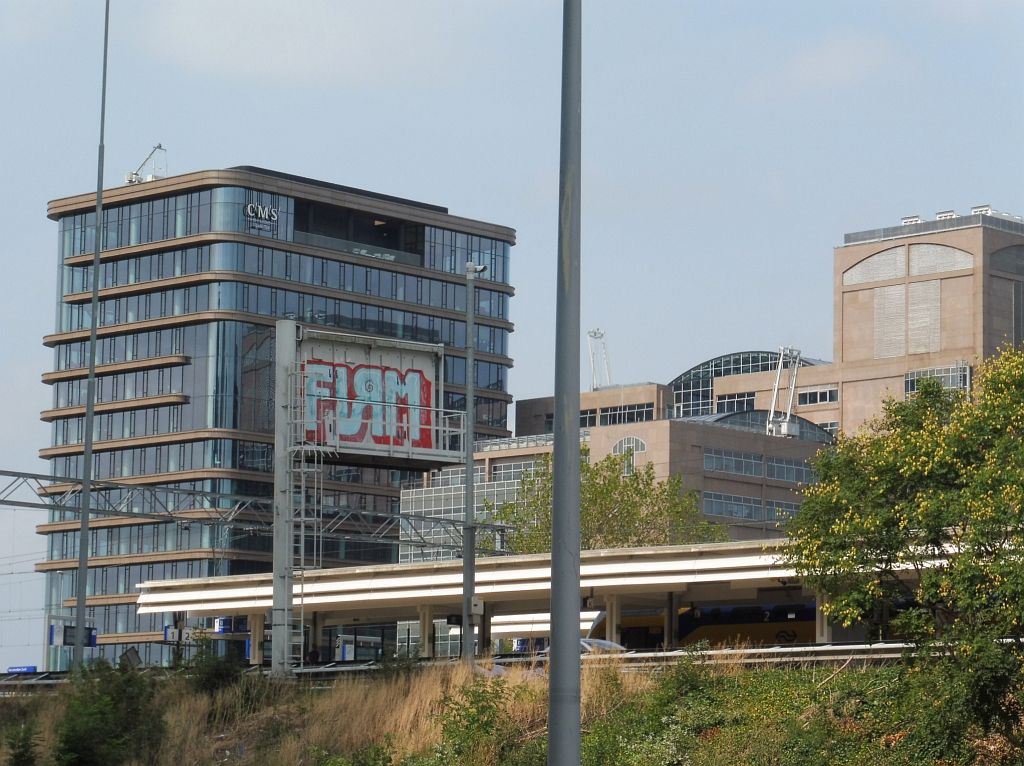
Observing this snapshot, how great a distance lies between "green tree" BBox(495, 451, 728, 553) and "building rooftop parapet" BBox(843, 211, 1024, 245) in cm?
6607

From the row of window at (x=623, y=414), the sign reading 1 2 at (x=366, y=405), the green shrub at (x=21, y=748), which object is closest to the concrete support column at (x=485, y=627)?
the sign reading 1 2 at (x=366, y=405)

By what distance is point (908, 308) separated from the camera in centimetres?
14288

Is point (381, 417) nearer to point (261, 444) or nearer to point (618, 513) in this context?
point (618, 513)

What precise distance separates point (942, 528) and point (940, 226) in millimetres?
122691

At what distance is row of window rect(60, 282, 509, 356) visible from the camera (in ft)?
371

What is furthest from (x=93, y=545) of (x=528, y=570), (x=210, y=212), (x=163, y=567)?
(x=528, y=570)

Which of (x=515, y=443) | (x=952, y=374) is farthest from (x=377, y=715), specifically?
(x=952, y=374)

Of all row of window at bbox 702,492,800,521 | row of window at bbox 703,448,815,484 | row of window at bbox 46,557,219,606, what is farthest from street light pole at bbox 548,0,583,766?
row of window at bbox 703,448,815,484

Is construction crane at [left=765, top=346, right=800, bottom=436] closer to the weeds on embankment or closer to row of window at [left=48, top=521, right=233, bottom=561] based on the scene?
row of window at [left=48, top=521, right=233, bottom=561]

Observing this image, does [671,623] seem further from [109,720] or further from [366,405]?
[109,720]

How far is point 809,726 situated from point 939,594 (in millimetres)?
2774

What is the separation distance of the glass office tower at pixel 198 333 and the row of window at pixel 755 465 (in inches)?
802

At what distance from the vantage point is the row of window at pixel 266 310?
113 metres

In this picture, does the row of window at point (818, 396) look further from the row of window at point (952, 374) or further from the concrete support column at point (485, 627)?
the concrete support column at point (485, 627)
